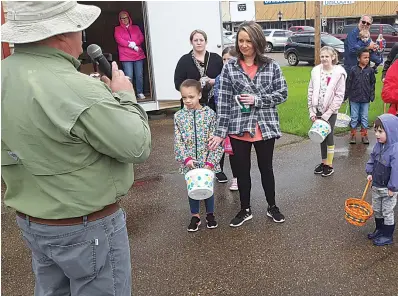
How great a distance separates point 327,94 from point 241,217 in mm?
2037

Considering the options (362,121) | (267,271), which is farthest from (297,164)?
(267,271)

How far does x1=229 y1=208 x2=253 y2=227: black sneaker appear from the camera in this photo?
160 inches

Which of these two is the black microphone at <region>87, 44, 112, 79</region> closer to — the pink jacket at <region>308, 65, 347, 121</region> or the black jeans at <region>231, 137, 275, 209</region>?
the black jeans at <region>231, 137, 275, 209</region>

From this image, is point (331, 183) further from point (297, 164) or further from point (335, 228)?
point (335, 228)

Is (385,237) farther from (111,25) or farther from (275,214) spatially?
(111,25)

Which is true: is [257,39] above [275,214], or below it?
above

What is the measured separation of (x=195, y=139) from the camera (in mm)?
3910

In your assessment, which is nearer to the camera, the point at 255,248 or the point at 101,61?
the point at 101,61

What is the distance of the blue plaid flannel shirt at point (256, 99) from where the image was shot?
3836 millimetres

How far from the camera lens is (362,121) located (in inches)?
266

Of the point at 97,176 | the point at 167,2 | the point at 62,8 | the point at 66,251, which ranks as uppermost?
the point at 167,2

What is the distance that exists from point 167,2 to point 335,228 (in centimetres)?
597

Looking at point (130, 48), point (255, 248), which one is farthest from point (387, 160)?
point (130, 48)

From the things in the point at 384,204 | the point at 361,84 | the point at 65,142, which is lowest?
the point at 384,204
